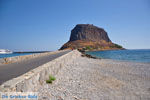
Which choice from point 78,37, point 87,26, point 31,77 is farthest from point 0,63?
point 87,26

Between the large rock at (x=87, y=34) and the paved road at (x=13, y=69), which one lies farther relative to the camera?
the large rock at (x=87, y=34)

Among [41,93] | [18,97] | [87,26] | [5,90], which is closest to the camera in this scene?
[5,90]

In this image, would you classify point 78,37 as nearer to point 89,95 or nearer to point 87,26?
point 87,26

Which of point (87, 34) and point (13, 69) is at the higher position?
point (87, 34)

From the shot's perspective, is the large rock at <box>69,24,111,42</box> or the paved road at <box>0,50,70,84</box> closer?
the paved road at <box>0,50,70,84</box>

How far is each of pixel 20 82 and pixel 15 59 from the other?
9.78 metres

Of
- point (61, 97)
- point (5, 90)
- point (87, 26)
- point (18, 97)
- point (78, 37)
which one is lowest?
point (61, 97)

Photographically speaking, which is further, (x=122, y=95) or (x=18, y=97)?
(x=122, y=95)

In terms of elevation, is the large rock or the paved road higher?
the large rock

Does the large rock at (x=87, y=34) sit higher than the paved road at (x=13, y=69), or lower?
higher

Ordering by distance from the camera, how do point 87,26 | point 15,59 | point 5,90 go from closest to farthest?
point 5,90, point 15,59, point 87,26

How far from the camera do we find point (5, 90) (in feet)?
8.69

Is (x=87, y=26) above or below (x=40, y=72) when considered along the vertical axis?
above

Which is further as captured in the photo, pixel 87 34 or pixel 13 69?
pixel 87 34
